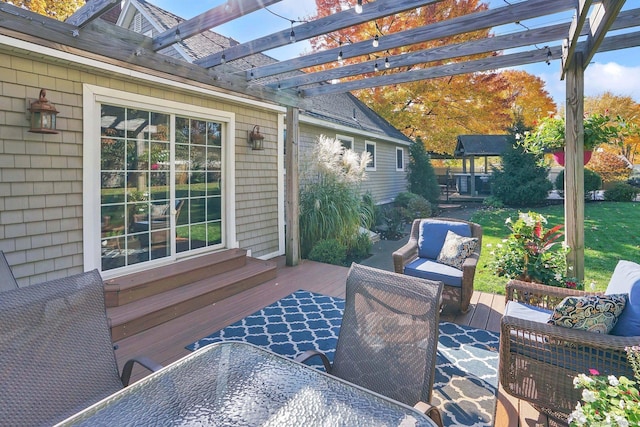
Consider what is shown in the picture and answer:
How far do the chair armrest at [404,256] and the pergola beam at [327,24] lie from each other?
250 cm

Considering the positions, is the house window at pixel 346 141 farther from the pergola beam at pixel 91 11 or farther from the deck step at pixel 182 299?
the pergola beam at pixel 91 11

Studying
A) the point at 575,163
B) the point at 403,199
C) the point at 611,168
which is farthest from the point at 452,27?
Result: the point at 611,168

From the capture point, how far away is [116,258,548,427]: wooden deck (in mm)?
2600

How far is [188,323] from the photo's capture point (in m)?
4.05

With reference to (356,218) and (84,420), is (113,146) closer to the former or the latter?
(84,420)

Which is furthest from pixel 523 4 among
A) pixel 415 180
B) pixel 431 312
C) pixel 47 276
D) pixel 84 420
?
pixel 415 180

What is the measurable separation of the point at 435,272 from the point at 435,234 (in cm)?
77

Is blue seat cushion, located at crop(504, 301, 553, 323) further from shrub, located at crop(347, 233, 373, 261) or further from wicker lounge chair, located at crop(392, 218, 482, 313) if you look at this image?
shrub, located at crop(347, 233, 373, 261)

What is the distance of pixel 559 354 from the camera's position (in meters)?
2.22

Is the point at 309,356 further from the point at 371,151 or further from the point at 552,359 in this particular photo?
the point at 371,151

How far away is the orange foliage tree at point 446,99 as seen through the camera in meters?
14.9

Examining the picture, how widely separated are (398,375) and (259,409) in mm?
785

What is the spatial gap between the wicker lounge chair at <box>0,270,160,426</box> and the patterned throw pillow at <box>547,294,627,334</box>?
247 cm

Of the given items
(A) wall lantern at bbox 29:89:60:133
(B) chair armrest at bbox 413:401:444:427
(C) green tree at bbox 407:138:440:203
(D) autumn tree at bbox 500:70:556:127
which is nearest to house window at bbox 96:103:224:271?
(A) wall lantern at bbox 29:89:60:133
